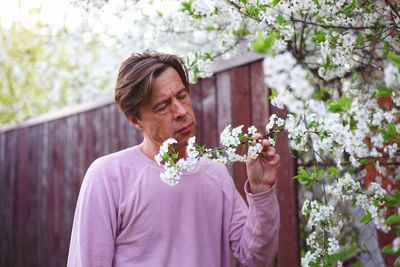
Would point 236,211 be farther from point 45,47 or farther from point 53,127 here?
point 45,47

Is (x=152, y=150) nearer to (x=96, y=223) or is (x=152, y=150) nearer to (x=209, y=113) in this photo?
(x=96, y=223)

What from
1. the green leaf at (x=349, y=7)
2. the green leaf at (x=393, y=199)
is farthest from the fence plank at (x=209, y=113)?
the green leaf at (x=393, y=199)

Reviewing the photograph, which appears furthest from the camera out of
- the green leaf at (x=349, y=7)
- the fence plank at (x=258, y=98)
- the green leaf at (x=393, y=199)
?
the fence plank at (x=258, y=98)

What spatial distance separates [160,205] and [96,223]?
260 mm

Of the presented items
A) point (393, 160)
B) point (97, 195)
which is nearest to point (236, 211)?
point (97, 195)

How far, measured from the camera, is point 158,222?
6.52 ft

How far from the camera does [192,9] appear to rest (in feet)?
7.25

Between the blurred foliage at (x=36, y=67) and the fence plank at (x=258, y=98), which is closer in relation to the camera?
the fence plank at (x=258, y=98)

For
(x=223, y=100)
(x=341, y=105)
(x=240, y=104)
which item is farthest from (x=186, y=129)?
(x=223, y=100)

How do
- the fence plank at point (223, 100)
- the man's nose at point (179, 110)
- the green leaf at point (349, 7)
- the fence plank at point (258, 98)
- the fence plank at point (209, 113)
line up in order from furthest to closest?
the fence plank at point (209, 113) → the fence plank at point (223, 100) → the fence plank at point (258, 98) → the man's nose at point (179, 110) → the green leaf at point (349, 7)

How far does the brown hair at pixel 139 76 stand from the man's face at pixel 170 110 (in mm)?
30

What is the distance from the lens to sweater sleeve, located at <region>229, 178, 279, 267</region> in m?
1.87

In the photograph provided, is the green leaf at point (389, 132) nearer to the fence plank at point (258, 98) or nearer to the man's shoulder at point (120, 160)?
the man's shoulder at point (120, 160)

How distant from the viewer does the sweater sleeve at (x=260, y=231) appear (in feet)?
6.14
